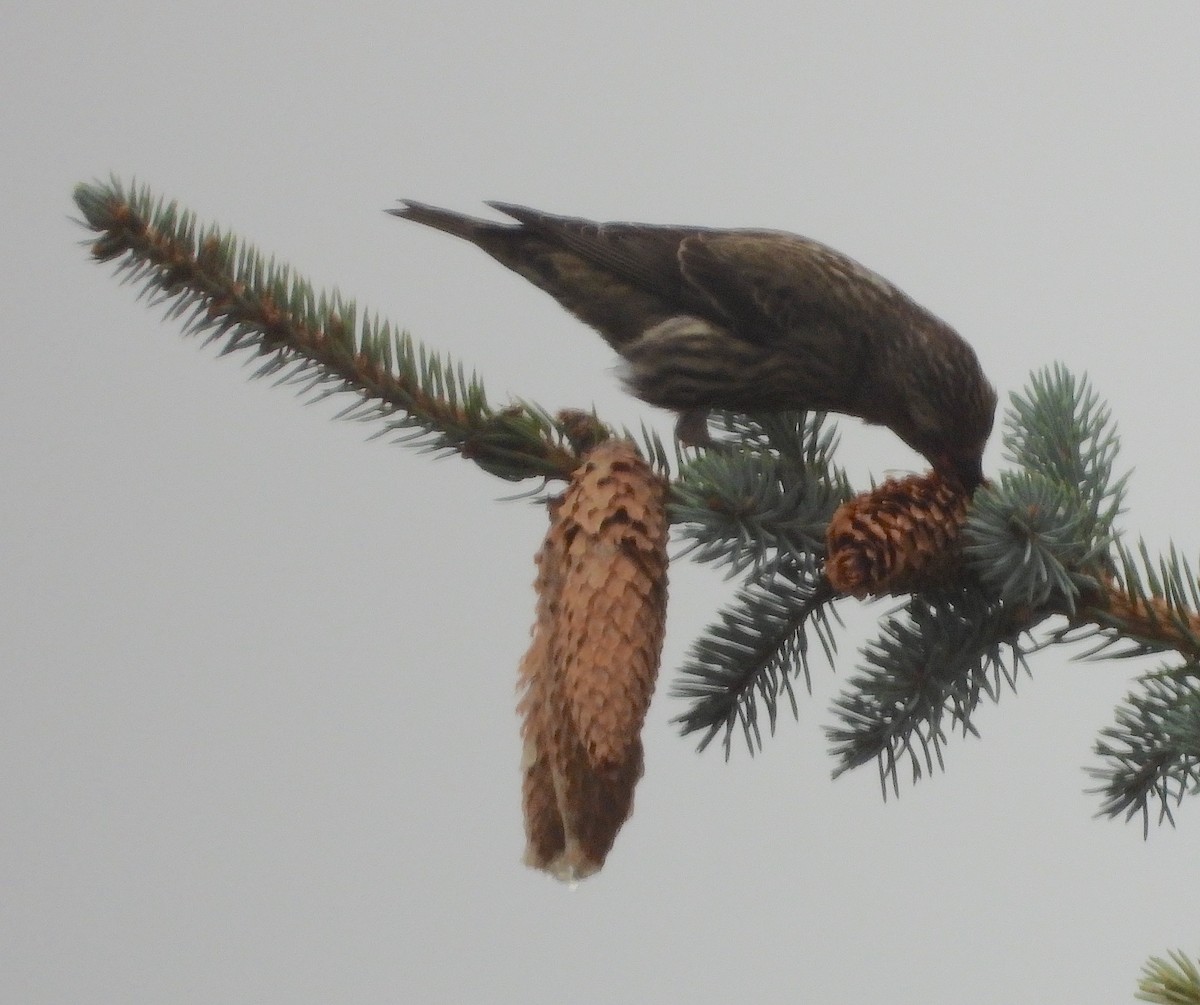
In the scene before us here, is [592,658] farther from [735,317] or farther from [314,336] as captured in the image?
[735,317]

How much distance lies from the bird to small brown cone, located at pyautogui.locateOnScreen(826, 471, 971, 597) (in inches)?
19.4

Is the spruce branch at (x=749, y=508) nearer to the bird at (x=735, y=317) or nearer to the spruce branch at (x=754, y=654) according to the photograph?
the spruce branch at (x=754, y=654)

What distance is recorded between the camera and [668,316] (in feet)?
6.43

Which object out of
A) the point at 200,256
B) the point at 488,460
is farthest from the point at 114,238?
the point at 488,460

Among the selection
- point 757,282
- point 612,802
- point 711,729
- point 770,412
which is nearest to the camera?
point 612,802

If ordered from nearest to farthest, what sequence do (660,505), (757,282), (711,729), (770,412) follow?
(660,505)
(711,729)
(770,412)
(757,282)

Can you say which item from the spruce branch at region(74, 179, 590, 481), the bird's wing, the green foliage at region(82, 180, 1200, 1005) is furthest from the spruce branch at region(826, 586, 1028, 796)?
the bird's wing

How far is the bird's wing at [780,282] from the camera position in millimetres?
1812

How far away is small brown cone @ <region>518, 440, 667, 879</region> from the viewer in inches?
31.1

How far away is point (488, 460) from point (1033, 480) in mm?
394

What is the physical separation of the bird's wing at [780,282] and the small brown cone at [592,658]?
941 mm

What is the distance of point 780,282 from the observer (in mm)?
1914

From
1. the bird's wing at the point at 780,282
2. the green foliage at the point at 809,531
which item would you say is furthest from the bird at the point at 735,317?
the green foliage at the point at 809,531

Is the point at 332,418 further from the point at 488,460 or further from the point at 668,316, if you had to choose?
the point at 668,316
